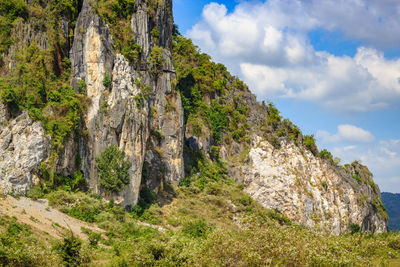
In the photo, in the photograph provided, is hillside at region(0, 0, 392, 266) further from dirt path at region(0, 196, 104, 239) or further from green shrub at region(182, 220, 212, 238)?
dirt path at region(0, 196, 104, 239)

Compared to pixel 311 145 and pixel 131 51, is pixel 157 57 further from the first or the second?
pixel 311 145

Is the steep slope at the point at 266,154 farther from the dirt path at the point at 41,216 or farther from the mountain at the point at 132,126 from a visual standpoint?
the dirt path at the point at 41,216

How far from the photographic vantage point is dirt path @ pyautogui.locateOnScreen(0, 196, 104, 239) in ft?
88.0

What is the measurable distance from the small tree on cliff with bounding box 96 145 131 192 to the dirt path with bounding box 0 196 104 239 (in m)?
5.04

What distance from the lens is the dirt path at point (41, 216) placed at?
26.8 metres

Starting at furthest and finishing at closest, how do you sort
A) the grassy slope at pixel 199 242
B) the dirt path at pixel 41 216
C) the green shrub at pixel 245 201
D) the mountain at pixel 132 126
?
the green shrub at pixel 245 201
the mountain at pixel 132 126
the dirt path at pixel 41 216
the grassy slope at pixel 199 242

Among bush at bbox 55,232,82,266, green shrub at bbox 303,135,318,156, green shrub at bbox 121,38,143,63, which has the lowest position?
bush at bbox 55,232,82,266

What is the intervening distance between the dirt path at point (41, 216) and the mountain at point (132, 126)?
1647mm

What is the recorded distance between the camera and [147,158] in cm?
4112

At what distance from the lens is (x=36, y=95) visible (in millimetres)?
35000

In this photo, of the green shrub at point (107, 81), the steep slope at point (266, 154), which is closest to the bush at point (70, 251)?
the green shrub at point (107, 81)

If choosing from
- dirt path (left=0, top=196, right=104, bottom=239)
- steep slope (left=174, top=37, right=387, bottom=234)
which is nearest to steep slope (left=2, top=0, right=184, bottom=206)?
dirt path (left=0, top=196, right=104, bottom=239)

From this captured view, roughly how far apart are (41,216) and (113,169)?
8240 mm

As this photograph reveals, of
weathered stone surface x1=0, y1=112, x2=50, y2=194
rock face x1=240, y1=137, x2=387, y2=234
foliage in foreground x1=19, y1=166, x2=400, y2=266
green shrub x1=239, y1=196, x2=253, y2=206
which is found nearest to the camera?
foliage in foreground x1=19, y1=166, x2=400, y2=266
